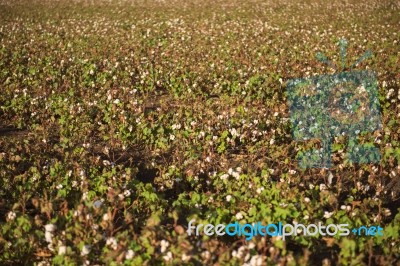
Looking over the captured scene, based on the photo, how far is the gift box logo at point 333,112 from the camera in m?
6.11

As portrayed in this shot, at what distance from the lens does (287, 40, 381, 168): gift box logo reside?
20.0ft

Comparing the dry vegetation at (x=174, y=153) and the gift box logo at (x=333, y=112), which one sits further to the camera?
the gift box logo at (x=333, y=112)

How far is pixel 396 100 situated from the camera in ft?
25.9

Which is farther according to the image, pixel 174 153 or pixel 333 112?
pixel 333 112

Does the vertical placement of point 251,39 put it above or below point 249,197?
above

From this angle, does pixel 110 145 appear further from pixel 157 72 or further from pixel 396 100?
pixel 396 100

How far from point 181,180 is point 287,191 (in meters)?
1.54

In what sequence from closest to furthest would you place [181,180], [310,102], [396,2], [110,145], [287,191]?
[287,191]
[181,180]
[110,145]
[310,102]
[396,2]

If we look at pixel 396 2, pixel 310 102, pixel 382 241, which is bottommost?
pixel 382 241

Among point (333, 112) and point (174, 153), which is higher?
point (333, 112)

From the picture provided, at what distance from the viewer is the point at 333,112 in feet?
24.5

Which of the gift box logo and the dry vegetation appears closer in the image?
the dry vegetation

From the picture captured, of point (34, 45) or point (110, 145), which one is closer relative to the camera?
point (110, 145)

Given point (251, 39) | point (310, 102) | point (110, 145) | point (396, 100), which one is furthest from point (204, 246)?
point (251, 39)
